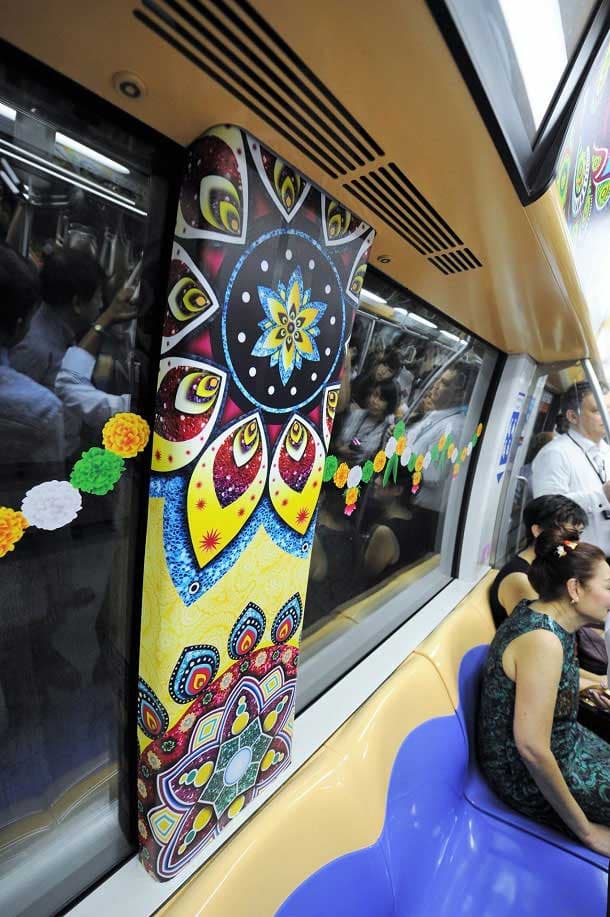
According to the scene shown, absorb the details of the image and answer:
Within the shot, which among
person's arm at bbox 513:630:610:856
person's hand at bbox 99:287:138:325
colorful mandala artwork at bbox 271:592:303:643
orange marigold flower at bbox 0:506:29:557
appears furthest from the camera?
person's arm at bbox 513:630:610:856

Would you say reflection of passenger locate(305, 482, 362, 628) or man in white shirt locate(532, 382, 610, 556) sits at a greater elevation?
man in white shirt locate(532, 382, 610, 556)

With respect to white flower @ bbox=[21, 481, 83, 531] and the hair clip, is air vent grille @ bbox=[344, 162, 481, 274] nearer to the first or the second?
white flower @ bbox=[21, 481, 83, 531]

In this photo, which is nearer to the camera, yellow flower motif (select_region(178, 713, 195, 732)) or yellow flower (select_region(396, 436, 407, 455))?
yellow flower motif (select_region(178, 713, 195, 732))

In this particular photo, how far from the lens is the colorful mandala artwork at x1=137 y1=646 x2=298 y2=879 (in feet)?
3.19

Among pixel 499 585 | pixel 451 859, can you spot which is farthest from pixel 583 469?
pixel 451 859

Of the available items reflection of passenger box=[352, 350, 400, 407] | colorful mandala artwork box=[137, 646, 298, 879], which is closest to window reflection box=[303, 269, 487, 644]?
reflection of passenger box=[352, 350, 400, 407]

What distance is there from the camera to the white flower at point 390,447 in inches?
76.6

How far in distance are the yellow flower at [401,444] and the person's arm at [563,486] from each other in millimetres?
1593

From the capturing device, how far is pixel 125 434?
0.89 metres

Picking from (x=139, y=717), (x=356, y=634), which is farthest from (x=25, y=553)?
(x=356, y=634)

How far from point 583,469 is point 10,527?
11.4ft

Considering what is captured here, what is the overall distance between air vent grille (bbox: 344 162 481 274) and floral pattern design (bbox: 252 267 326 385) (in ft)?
0.82

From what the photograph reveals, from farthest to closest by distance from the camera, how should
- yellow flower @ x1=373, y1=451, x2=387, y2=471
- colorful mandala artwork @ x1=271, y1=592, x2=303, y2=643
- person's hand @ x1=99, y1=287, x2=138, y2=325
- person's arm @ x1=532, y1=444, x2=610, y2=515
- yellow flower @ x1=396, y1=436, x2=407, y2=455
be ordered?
person's arm @ x1=532, y1=444, x2=610, y2=515 → yellow flower @ x1=396, y1=436, x2=407, y2=455 → yellow flower @ x1=373, y1=451, x2=387, y2=471 → colorful mandala artwork @ x1=271, y1=592, x2=303, y2=643 → person's hand @ x1=99, y1=287, x2=138, y2=325

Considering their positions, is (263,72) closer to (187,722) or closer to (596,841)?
(187,722)
